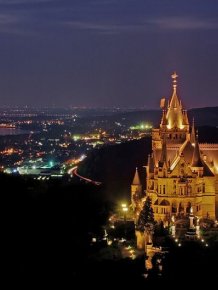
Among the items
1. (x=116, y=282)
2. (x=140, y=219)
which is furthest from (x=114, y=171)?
(x=116, y=282)

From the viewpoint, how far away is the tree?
6888 centimetres

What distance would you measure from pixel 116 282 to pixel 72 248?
16.2ft

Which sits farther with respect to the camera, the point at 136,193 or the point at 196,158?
the point at 136,193

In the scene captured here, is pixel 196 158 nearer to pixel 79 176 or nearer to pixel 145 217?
pixel 145 217

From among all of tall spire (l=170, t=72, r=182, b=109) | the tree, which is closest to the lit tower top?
tall spire (l=170, t=72, r=182, b=109)

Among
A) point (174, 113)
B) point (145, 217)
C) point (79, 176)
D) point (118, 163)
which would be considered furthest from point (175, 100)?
point (118, 163)

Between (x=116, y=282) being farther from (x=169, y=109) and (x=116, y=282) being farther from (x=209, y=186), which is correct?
(x=169, y=109)

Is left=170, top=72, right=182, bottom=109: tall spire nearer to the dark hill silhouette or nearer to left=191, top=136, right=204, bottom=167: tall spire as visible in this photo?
left=191, top=136, right=204, bottom=167: tall spire

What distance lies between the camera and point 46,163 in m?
168

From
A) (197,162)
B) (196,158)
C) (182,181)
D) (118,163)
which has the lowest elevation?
(182,181)

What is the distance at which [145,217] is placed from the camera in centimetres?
6969

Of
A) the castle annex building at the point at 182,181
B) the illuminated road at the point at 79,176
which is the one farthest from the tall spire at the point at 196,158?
the illuminated road at the point at 79,176

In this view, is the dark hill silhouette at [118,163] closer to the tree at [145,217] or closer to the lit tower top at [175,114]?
the lit tower top at [175,114]

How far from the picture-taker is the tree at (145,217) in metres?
68.9
